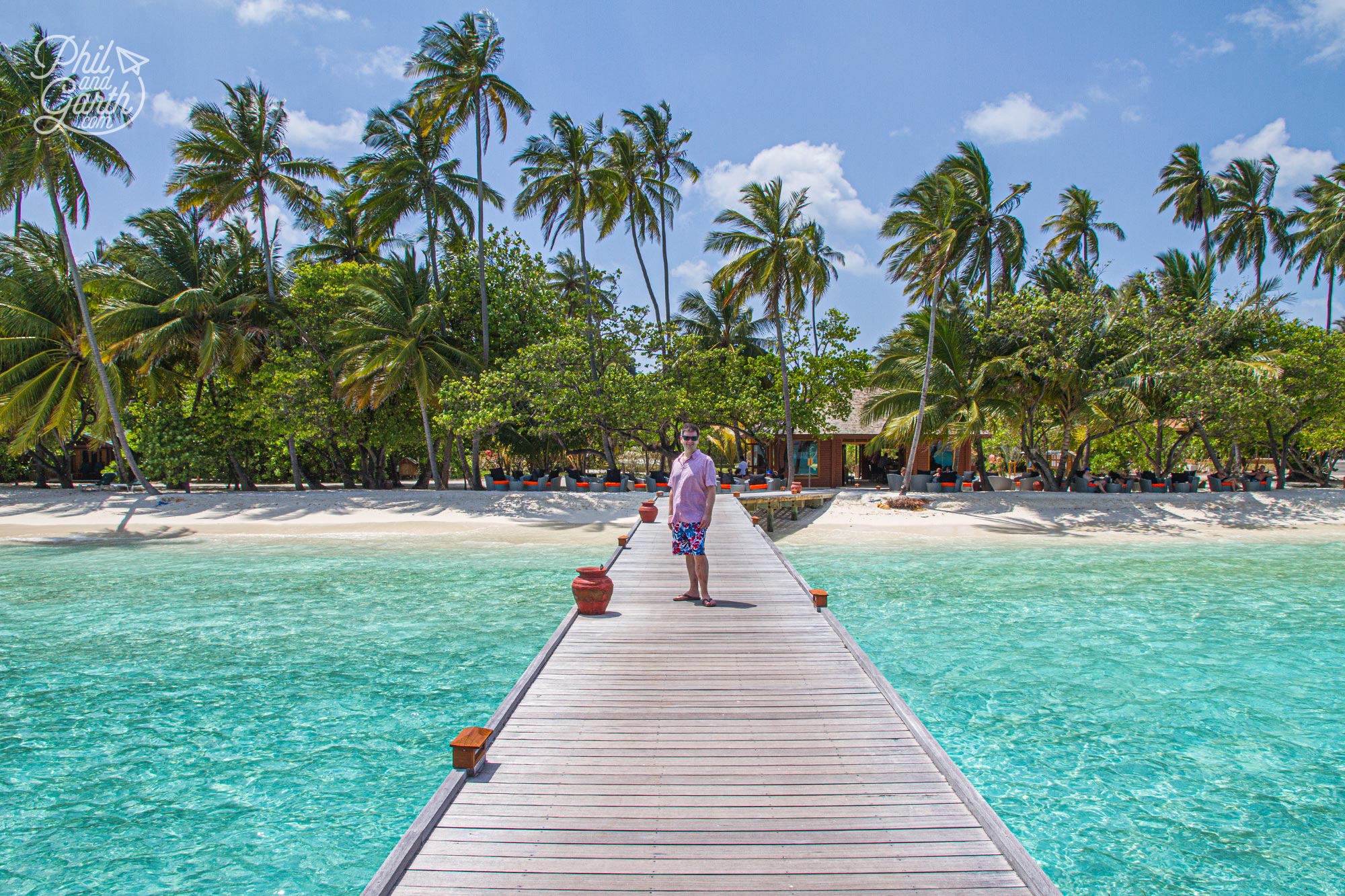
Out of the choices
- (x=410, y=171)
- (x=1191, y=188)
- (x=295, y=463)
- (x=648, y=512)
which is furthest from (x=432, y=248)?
(x=1191, y=188)

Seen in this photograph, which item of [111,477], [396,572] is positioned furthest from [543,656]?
[111,477]

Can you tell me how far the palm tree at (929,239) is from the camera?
20016 millimetres

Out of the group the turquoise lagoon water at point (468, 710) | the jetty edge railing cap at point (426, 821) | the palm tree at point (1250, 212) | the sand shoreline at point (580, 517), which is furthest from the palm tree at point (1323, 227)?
the jetty edge railing cap at point (426, 821)

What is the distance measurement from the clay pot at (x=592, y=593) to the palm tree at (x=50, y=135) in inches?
806

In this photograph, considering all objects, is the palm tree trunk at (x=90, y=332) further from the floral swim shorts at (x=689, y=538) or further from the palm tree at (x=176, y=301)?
the floral swim shorts at (x=689, y=538)

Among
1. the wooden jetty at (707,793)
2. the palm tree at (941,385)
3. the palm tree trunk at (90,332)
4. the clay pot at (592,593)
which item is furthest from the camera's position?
the palm tree at (941,385)

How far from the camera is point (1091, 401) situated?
795 inches

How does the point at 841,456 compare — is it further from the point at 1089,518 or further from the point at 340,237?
the point at 340,237

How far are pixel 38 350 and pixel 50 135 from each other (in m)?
7.31

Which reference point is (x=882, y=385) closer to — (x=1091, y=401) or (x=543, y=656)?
(x=1091, y=401)

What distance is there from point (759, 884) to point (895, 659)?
5.31 meters

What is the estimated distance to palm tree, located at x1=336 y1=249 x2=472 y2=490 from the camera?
2053 cm

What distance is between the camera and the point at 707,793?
11.1 feet

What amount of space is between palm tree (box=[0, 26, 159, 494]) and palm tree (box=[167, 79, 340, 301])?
6.77 feet
